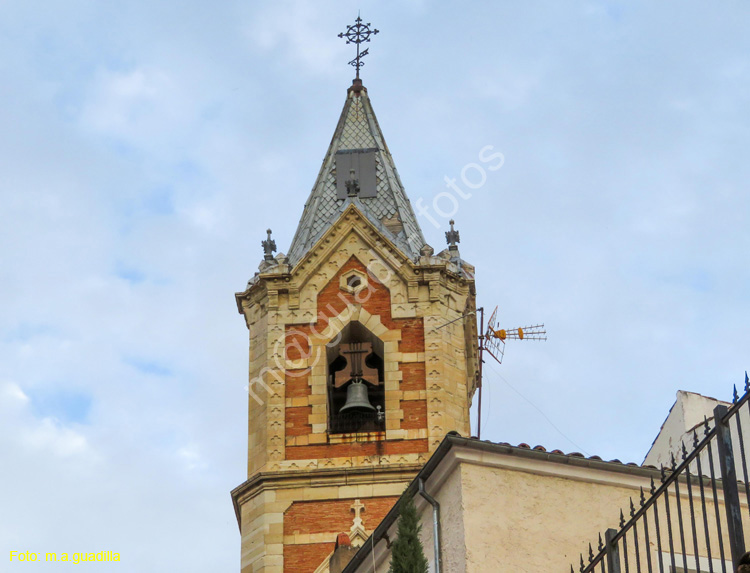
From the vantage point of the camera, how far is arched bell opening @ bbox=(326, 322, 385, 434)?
108ft

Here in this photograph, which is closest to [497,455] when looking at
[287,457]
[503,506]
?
[503,506]

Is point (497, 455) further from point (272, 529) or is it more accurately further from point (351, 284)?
point (351, 284)

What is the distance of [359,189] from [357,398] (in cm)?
645

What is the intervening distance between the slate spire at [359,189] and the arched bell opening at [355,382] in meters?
2.28

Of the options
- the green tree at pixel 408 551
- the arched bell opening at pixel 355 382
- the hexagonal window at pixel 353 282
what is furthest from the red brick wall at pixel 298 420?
the green tree at pixel 408 551

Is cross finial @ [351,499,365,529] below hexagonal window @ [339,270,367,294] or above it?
below

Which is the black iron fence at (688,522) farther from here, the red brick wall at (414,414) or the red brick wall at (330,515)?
the red brick wall at (414,414)

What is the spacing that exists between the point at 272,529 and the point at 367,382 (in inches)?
155

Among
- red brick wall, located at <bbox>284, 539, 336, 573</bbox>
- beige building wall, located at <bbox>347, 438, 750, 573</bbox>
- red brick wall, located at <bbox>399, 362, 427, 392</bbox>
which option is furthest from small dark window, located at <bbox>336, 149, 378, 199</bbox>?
beige building wall, located at <bbox>347, 438, 750, 573</bbox>

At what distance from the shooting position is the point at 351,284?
34969 mm

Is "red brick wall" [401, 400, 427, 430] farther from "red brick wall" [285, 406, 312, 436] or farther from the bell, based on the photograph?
"red brick wall" [285, 406, 312, 436]

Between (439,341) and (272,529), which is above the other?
(439,341)

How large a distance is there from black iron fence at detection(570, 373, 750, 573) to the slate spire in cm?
1614

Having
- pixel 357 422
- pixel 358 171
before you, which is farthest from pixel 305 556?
pixel 358 171
